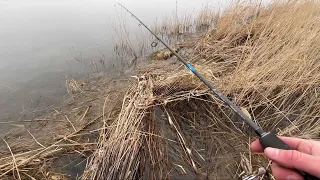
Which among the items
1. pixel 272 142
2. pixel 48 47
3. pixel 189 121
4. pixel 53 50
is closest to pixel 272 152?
pixel 272 142

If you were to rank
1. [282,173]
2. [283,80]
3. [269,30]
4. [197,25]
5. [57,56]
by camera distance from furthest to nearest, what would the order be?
[197,25] < [57,56] < [269,30] < [283,80] < [282,173]

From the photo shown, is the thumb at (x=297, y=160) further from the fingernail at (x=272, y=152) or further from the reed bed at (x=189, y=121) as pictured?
the reed bed at (x=189, y=121)

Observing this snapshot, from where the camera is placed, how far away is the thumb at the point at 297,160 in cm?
103

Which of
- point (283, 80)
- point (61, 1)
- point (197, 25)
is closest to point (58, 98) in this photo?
point (283, 80)

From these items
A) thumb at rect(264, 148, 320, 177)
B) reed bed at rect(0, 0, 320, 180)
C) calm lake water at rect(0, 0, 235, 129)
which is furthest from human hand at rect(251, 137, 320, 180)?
calm lake water at rect(0, 0, 235, 129)

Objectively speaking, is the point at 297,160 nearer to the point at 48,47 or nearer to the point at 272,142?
the point at 272,142

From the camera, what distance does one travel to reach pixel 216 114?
3.32 m

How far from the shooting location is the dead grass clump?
A: 2.57 metres

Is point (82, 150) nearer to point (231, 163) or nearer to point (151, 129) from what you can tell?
point (151, 129)

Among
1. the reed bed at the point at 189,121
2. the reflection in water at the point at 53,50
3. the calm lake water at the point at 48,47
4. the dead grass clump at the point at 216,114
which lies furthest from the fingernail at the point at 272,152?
the calm lake water at the point at 48,47

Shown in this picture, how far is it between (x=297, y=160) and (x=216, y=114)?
7.44 feet

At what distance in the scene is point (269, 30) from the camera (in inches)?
180

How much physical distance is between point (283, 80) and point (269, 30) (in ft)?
4.71

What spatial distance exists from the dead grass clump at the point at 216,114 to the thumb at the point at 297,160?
4.69 feet
